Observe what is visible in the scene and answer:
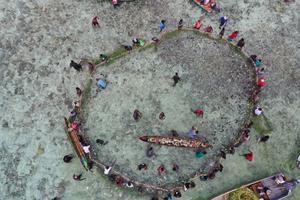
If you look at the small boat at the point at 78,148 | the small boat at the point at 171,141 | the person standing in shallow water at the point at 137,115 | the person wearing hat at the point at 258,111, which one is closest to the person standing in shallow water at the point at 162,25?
the person standing in shallow water at the point at 137,115

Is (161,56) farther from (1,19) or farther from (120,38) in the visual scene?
(1,19)

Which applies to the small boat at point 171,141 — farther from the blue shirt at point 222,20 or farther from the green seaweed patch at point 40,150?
the blue shirt at point 222,20

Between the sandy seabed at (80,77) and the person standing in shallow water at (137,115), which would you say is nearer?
the sandy seabed at (80,77)

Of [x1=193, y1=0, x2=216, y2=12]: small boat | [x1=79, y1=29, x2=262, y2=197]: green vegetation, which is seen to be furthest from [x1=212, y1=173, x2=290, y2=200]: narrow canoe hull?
[x1=193, y1=0, x2=216, y2=12]: small boat

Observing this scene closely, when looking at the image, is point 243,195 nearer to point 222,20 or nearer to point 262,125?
point 262,125

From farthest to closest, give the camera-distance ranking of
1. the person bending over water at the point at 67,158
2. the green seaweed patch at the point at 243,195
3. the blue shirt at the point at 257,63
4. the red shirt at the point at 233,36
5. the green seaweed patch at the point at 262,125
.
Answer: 1. the red shirt at the point at 233,36
2. the blue shirt at the point at 257,63
3. the green seaweed patch at the point at 262,125
4. the person bending over water at the point at 67,158
5. the green seaweed patch at the point at 243,195

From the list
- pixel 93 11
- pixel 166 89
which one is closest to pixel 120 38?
pixel 93 11

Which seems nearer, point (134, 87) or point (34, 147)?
point (34, 147)
